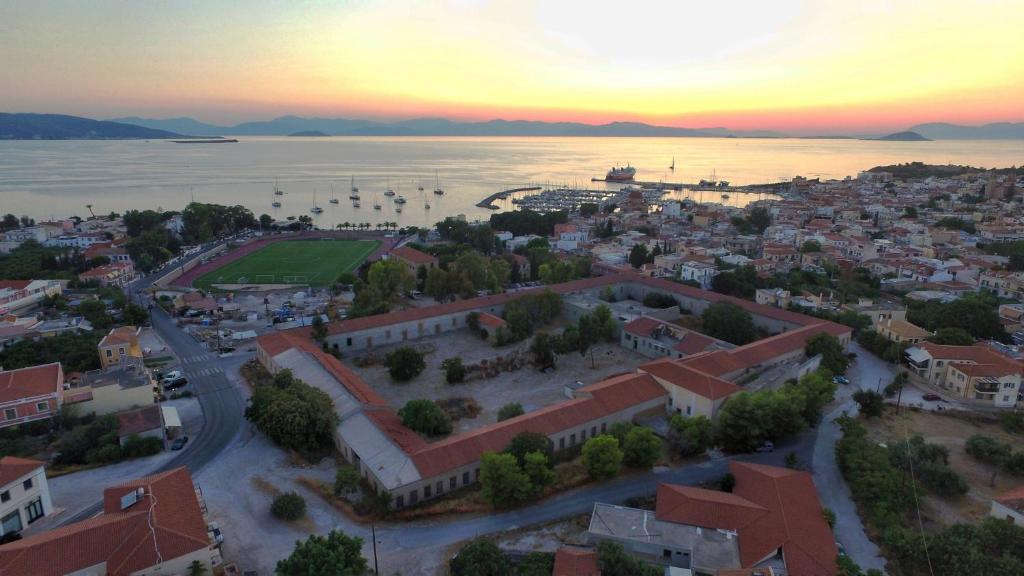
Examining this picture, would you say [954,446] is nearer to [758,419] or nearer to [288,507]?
[758,419]

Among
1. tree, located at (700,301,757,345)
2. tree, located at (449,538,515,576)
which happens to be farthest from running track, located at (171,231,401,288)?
tree, located at (449,538,515,576)

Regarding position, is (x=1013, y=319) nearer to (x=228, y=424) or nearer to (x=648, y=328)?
(x=648, y=328)

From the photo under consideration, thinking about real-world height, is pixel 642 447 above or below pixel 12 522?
above

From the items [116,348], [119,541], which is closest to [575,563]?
[119,541]

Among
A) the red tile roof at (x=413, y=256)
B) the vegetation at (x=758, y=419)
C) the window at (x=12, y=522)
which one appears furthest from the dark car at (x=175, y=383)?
the vegetation at (x=758, y=419)

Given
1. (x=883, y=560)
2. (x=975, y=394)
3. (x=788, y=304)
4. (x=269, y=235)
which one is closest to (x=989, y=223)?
(x=788, y=304)
